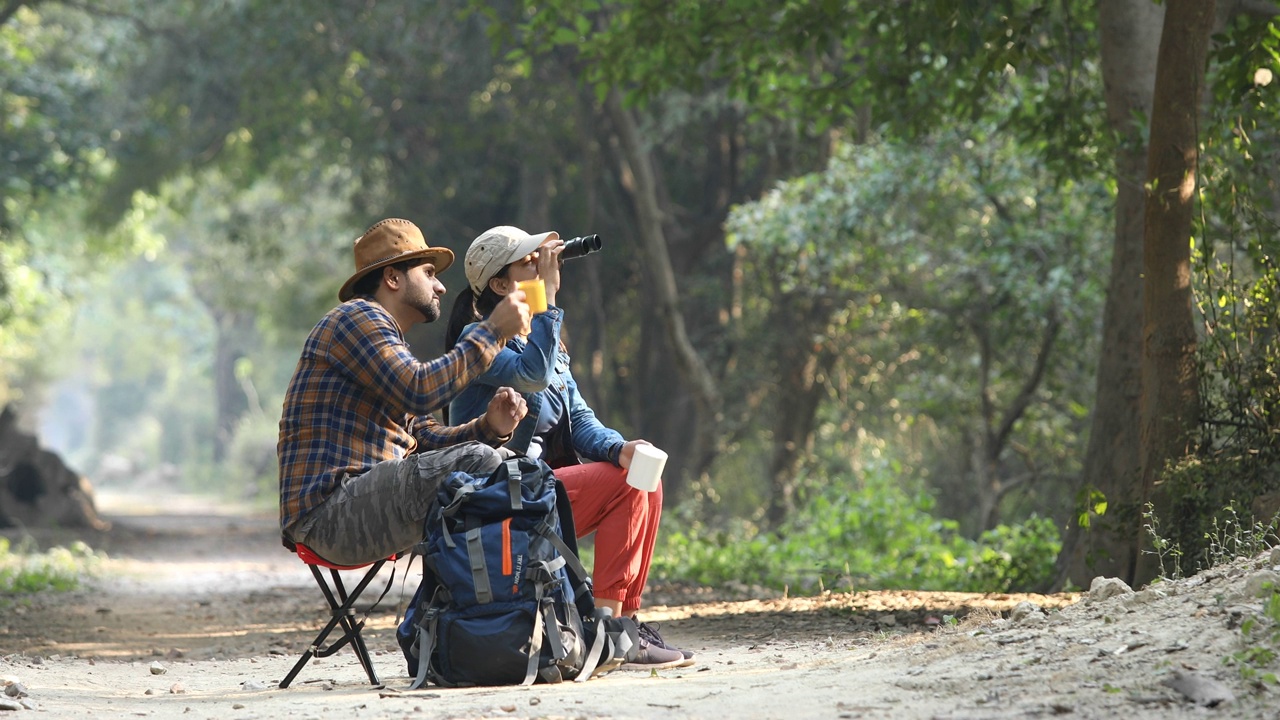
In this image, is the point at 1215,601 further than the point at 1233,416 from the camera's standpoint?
No

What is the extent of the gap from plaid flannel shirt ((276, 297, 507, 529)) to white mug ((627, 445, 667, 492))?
67 cm

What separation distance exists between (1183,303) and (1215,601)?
2.00 m

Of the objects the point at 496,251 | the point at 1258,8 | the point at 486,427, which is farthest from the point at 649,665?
the point at 1258,8

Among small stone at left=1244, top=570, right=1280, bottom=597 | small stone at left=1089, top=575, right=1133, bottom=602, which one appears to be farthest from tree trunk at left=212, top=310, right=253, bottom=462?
small stone at left=1244, top=570, right=1280, bottom=597

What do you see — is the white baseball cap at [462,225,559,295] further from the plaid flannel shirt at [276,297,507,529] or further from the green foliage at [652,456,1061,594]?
the green foliage at [652,456,1061,594]

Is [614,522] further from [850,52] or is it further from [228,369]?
[228,369]

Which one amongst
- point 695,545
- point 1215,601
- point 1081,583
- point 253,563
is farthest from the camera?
point 253,563

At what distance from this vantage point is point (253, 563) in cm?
1619

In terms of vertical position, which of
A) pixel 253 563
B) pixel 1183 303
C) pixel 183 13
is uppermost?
pixel 183 13

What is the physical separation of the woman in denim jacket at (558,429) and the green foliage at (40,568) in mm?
7453

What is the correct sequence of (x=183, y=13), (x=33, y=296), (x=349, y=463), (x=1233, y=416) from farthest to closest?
1. (x=33, y=296)
2. (x=183, y=13)
3. (x=1233, y=416)
4. (x=349, y=463)

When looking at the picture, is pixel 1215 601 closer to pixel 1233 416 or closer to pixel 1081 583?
pixel 1233 416

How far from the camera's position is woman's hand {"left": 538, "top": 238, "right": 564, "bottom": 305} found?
207 inches

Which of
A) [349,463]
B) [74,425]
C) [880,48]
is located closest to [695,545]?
[880,48]
